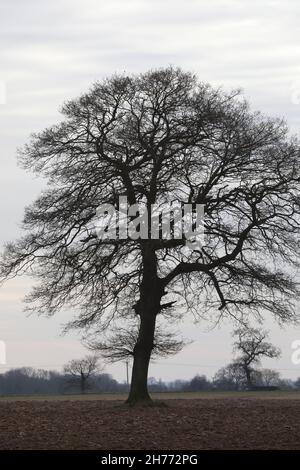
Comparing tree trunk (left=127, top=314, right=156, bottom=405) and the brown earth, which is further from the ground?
tree trunk (left=127, top=314, right=156, bottom=405)

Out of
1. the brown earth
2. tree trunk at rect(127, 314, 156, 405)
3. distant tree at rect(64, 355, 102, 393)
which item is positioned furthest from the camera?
distant tree at rect(64, 355, 102, 393)

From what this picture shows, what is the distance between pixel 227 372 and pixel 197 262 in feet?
364

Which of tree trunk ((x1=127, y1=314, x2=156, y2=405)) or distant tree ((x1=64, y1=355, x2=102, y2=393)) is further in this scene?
distant tree ((x1=64, y1=355, x2=102, y2=393))

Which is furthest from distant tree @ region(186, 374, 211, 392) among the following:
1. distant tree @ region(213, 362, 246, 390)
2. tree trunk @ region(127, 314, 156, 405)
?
tree trunk @ region(127, 314, 156, 405)

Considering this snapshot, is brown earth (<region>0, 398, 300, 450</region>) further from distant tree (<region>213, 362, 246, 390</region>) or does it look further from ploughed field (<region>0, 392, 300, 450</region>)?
distant tree (<region>213, 362, 246, 390</region>)

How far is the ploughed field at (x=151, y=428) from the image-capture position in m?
18.3

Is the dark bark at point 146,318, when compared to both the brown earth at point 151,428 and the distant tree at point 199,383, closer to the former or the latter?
the brown earth at point 151,428

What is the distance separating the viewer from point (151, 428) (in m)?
20.4

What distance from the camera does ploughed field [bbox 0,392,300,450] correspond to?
721 inches

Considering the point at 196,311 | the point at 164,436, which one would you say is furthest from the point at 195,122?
the point at 164,436

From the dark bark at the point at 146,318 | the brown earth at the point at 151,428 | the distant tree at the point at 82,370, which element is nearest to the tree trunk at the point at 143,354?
the dark bark at the point at 146,318

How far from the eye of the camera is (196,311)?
2844 cm

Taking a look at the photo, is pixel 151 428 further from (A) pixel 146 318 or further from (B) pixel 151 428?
(A) pixel 146 318
